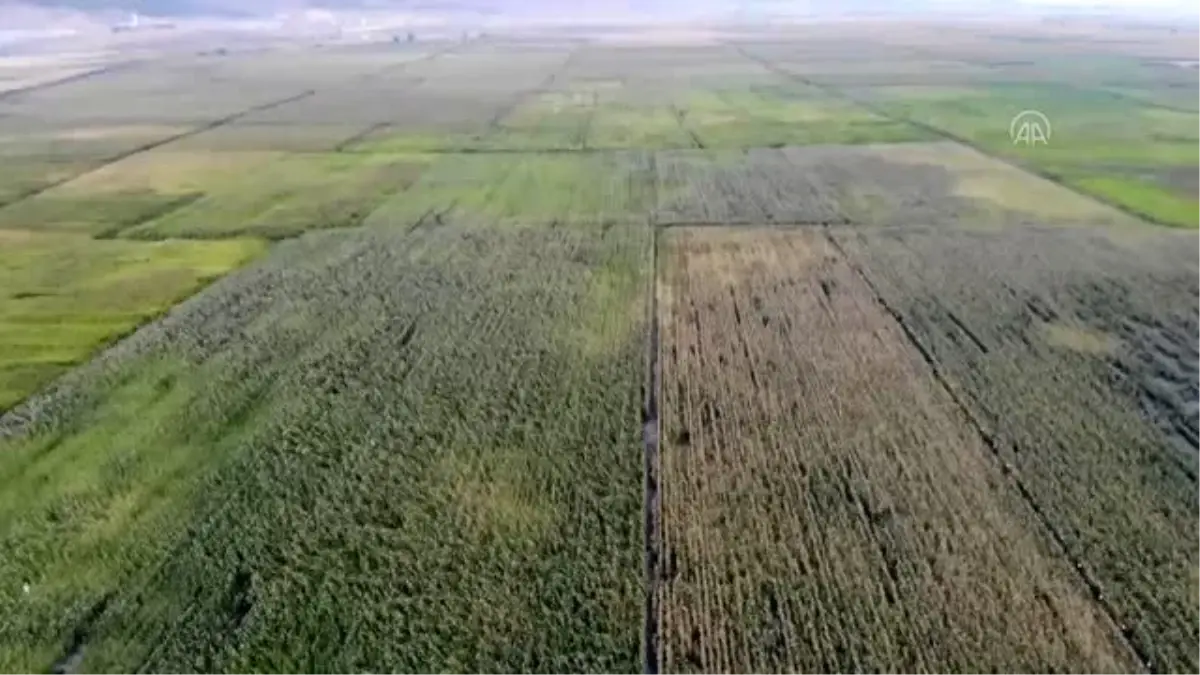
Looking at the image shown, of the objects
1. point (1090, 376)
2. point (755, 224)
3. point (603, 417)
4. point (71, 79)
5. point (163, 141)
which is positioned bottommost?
point (603, 417)

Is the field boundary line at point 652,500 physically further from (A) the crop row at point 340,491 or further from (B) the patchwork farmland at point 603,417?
(A) the crop row at point 340,491

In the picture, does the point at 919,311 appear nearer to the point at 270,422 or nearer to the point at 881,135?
the point at 270,422

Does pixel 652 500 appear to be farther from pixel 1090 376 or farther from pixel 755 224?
pixel 755 224

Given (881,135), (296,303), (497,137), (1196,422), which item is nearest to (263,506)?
(296,303)

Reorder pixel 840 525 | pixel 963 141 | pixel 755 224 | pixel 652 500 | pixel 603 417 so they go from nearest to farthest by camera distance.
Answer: pixel 840 525 → pixel 652 500 → pixel 603 417 → pixel 755 224 → pixel 963 141

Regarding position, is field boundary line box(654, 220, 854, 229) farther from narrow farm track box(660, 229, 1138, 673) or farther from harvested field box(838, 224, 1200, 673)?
narrow farm track box(660, 229, 1138, 673)

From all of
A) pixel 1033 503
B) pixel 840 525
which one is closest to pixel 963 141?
pixel 1033 503
